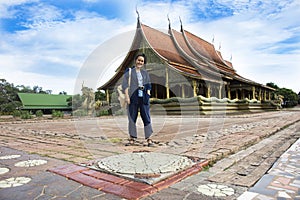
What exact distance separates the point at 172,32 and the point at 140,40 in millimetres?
3158

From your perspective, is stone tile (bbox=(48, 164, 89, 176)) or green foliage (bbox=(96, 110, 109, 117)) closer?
stone tile (bbox=(48, 164, 89, 176))

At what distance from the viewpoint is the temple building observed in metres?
15.0

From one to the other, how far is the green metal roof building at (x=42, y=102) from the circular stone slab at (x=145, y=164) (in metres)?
26.8

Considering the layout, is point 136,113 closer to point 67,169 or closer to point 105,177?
point 67,169

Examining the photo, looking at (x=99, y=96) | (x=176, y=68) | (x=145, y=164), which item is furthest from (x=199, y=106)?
(x=99, y=96)

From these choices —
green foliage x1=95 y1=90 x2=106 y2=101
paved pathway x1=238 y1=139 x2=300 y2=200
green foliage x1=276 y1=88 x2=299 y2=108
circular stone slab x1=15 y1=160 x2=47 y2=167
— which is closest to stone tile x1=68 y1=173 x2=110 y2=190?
circular stone slab x1=15 y1=160 x2=47 y2=167

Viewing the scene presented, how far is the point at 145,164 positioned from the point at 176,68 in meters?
12.4

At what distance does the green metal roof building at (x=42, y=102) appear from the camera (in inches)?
1059

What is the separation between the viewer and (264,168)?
84.0 inches

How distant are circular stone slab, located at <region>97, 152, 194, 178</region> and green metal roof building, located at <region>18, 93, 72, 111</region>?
87.9 feet

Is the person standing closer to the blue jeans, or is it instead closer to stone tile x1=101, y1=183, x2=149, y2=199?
the blue jeans

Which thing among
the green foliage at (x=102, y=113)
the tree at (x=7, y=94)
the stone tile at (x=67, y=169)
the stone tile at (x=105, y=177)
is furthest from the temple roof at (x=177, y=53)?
the tree at (x=7, y=94)

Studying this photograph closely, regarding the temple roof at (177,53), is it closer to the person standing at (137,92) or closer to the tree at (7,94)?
the person standing at (137,92)

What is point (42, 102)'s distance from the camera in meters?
28.9
